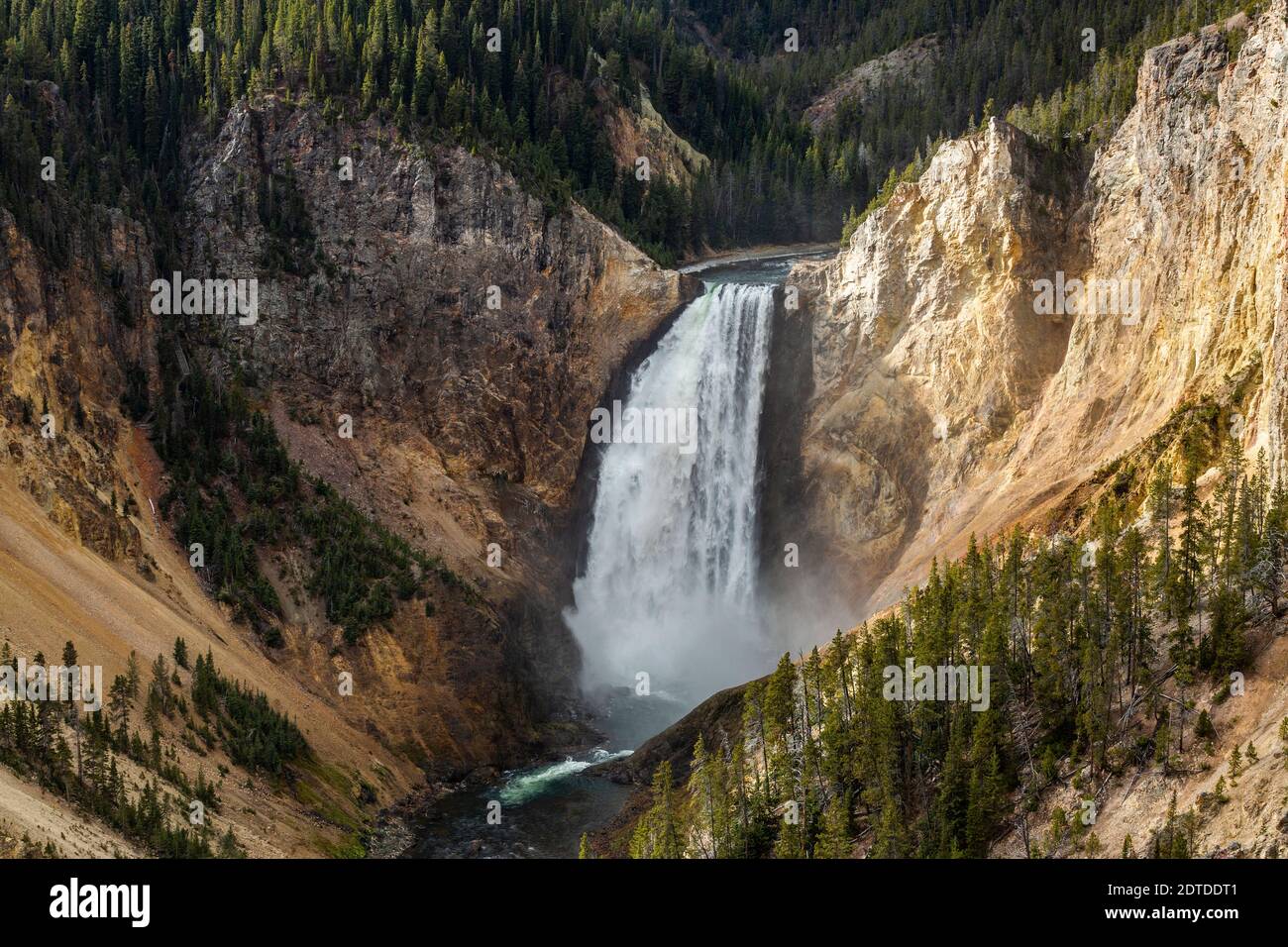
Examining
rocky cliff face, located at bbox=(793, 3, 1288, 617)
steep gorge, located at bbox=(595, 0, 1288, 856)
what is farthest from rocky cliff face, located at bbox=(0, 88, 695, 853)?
rocky cliff face, located at bbox=(793, 3, 1288, 617)

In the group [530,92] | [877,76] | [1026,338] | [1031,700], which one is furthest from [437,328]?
[877,76]

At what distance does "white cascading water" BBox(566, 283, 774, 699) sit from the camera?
78.2 meters

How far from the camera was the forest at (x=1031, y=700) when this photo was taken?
4094cm

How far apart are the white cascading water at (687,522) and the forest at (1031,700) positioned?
80.1 ft

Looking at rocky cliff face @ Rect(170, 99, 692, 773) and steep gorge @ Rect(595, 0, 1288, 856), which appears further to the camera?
rocky cliff face @ Rect(170, 99, 692, 773)

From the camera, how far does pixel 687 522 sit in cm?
8138

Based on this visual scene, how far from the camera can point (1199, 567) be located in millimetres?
44406

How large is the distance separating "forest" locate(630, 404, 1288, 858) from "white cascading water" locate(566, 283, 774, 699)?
24408 mm

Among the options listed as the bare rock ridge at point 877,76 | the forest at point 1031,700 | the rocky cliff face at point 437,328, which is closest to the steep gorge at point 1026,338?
the forest at point 1031,700

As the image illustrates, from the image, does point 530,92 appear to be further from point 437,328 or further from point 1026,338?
point 1026,338

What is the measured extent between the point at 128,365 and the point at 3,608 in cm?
2281

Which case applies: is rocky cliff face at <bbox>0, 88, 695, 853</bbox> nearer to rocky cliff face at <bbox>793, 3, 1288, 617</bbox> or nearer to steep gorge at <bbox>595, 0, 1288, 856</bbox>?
Result: steep gorge at <bbox>595, 0, 1288, 856</bbox>

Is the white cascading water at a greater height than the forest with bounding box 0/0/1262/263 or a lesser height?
lesser
